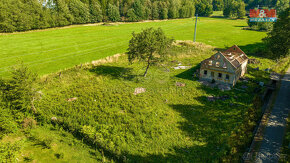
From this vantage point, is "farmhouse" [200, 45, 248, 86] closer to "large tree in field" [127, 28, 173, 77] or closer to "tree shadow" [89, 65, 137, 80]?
"large tree in field" [127, 28, 173, 77]

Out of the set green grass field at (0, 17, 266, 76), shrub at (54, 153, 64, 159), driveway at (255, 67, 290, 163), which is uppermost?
green grass field at (0, 17, 266, 76)

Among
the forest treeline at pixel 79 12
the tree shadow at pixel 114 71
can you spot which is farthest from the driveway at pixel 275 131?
the forest treeline at pixel 79 12

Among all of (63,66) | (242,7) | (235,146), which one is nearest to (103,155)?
(235,146)

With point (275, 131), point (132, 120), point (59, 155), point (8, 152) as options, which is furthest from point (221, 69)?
point (8, 152)

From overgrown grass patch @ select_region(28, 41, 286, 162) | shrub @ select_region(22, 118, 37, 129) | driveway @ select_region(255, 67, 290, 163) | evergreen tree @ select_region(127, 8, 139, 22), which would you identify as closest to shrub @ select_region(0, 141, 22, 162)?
overgrown grass patch @ select_region(28, 41, 286, 162)

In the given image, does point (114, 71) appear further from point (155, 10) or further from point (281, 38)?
point (155, 10)
